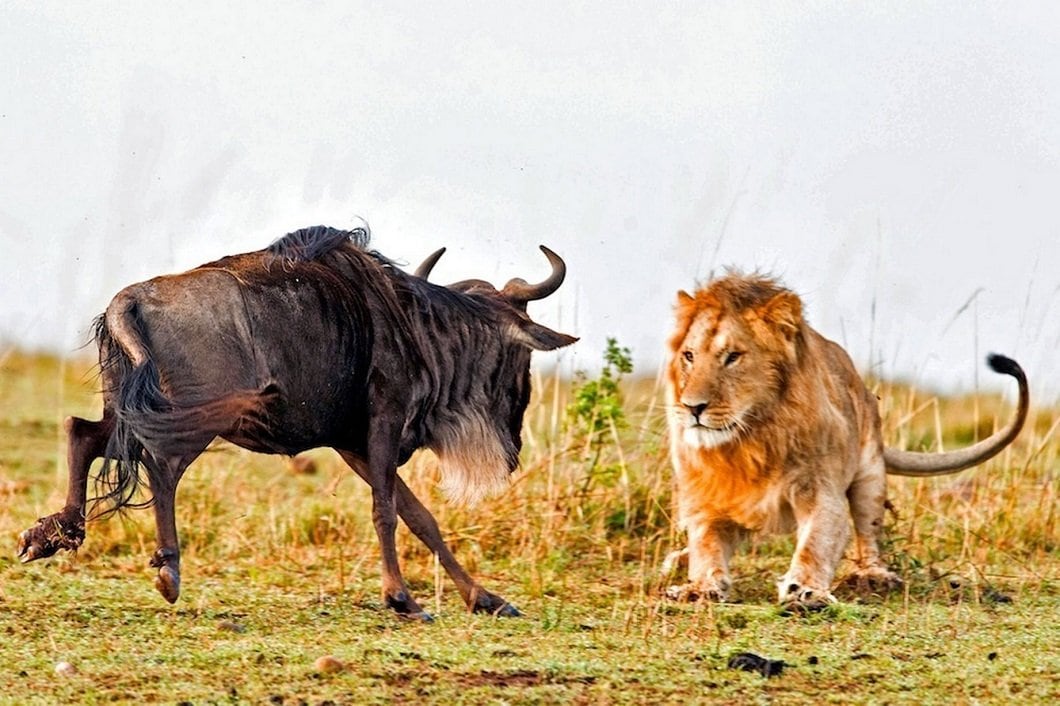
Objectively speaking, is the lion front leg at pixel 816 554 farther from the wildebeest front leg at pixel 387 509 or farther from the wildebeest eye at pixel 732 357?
the wildebeest front leg at pixel 387 509

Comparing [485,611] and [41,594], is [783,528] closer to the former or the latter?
[485,611]

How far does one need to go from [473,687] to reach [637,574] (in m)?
2.61

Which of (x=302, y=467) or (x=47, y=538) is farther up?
(x=302, y=467)

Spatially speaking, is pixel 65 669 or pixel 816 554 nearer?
pixel 65 669

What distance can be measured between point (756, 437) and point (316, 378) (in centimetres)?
180

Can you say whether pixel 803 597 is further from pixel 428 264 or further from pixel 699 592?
pixel 428 264

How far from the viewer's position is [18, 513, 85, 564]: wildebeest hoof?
18.9 feet

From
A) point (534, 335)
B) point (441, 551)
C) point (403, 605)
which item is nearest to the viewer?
point (403, 605)

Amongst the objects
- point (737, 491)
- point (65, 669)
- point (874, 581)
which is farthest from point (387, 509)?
point (874, 581)

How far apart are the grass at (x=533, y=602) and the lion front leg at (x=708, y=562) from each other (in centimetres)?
15

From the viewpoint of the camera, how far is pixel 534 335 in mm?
7059

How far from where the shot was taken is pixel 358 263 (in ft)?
21.4

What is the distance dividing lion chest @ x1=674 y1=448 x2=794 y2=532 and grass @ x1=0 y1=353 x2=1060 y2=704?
0.33 meters

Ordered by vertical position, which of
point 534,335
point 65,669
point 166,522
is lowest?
point 65,669
